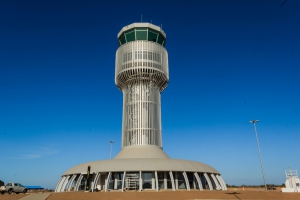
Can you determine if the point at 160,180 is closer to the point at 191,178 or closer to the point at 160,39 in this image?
the point at 191,178

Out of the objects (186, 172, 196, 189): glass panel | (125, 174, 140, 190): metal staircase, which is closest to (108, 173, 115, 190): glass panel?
(125, 174, 140, 190): metal staircase

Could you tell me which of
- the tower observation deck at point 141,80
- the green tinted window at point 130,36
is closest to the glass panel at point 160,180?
the tower observation deck at point 141,80

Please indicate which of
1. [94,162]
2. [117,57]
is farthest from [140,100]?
[94,162]

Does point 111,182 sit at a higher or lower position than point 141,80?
lower

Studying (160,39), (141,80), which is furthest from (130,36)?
(141,80)

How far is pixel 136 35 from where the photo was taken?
53906 mm

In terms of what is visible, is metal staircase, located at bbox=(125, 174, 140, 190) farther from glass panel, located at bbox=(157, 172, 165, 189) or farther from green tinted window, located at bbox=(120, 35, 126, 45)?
green tinted window, located at bbox=(120, 35, 126, 45)

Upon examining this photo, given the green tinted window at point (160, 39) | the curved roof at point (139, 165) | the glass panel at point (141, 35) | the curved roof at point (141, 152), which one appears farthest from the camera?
the green tinted window at point (160, 39)

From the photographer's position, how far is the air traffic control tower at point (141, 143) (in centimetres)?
3575

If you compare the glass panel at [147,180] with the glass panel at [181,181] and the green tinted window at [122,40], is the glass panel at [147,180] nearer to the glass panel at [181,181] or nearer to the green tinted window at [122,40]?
the glass panel at [181,181]

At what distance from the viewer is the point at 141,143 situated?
47.3 m

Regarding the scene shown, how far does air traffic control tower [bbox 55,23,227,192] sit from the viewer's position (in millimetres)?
35750

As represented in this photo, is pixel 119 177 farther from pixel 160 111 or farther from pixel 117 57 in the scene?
pixel 117 57

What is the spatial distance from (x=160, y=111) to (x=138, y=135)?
8211 mm
